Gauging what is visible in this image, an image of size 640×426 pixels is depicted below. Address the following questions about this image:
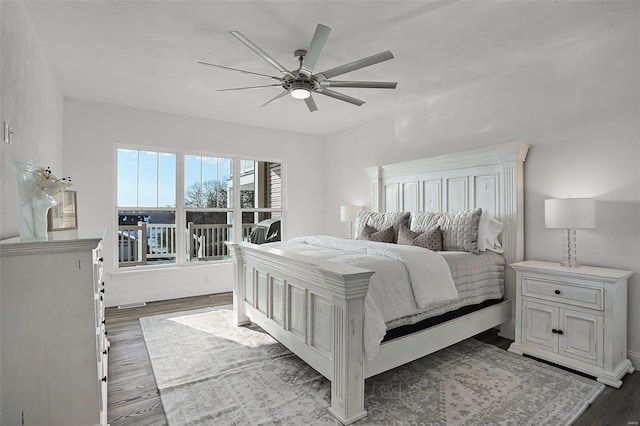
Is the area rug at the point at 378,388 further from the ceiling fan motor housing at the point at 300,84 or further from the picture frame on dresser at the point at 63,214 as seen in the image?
the ceiling fan motor housing at the point at 300,84

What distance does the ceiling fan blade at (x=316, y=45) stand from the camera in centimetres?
204

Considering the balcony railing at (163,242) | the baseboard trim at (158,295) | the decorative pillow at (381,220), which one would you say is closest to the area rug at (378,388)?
the decorative pillow at (381,220)

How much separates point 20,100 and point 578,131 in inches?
175

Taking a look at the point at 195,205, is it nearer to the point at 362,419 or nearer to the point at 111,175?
the point at 111,175

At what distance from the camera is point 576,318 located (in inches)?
100

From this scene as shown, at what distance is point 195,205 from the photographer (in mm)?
5125

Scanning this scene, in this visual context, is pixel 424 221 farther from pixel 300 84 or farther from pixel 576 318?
pixel 300 84

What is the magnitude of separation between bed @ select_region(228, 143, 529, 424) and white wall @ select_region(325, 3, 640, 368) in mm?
212

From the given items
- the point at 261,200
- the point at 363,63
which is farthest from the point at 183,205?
the point at 363,63

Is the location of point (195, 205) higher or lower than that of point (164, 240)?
higher

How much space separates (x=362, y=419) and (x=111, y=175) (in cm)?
431

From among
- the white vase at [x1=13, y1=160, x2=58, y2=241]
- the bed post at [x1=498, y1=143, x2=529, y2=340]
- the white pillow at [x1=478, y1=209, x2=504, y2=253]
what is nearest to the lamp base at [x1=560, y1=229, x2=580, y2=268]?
the bed post at [x1=498, y1=143, x2=529, y2=340]

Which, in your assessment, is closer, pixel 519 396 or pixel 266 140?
pixel 519 396

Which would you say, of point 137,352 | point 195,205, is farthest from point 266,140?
point 137,352
